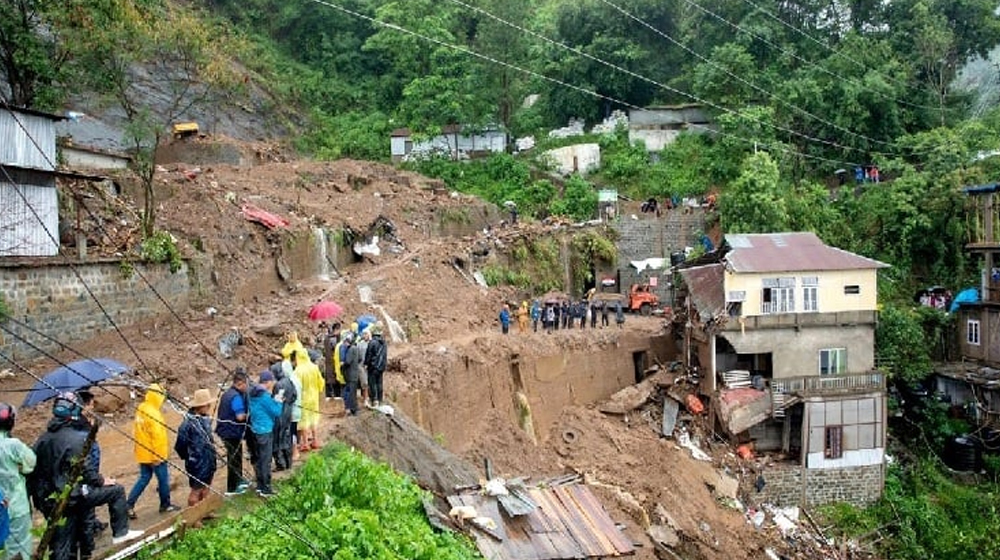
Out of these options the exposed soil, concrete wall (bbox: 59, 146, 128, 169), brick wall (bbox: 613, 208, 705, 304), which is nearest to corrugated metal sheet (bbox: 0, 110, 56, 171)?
the exposed soil

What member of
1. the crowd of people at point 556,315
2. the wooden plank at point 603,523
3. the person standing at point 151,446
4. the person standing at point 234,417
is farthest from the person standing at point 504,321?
the person standing at point 151,446

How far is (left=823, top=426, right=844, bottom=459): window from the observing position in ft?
84.2

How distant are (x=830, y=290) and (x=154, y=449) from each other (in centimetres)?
→ 2260

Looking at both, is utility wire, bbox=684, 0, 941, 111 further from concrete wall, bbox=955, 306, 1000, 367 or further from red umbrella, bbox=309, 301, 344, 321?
red umbrella, bbox=309, 301, 344, 321

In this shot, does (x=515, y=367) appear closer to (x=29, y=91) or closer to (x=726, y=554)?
(x=726, y=554)

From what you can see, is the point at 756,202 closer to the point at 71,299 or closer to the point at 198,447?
the point at 71,299

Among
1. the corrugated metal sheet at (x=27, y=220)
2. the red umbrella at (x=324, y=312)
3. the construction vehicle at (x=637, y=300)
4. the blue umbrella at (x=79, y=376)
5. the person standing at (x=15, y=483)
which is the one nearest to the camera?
the person standing at (x=15, y=483)

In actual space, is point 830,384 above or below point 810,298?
below

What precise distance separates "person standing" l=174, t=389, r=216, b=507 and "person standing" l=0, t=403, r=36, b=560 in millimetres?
1838

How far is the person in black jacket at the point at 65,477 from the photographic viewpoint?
322 inches

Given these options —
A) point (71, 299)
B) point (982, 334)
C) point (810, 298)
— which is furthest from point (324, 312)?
point (982, 334)

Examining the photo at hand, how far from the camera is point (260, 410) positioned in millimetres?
10438

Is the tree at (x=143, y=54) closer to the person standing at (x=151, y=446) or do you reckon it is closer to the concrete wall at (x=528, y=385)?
the concrete wall at (x=528, y=385)

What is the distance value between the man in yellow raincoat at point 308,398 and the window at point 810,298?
60.9 feet
